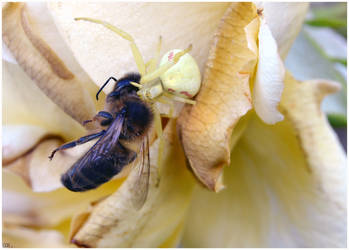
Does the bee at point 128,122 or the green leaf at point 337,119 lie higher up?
the bee at point 128,122

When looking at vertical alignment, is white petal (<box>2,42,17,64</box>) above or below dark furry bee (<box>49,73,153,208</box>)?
above

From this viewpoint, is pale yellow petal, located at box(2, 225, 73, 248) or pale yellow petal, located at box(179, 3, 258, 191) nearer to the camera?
pale yellow petal, located at box(179, 3, 258, 191)

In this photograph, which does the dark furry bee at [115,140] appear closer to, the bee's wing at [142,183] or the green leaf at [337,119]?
the bee's wing at [142,183]

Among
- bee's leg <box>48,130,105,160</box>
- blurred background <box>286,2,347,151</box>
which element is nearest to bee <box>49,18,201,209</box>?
bee's leg <box>48,130,105,160</box>

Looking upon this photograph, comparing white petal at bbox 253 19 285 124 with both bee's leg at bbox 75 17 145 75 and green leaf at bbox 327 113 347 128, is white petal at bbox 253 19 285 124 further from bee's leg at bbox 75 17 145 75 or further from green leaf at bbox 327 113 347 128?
green leaf at bbox 327 113 347 128

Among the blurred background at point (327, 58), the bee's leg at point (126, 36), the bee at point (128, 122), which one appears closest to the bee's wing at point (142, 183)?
the bee at point (128, 122)

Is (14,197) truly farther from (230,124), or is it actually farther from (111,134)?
(230,124)

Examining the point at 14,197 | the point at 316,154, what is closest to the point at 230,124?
the point at 316,154
